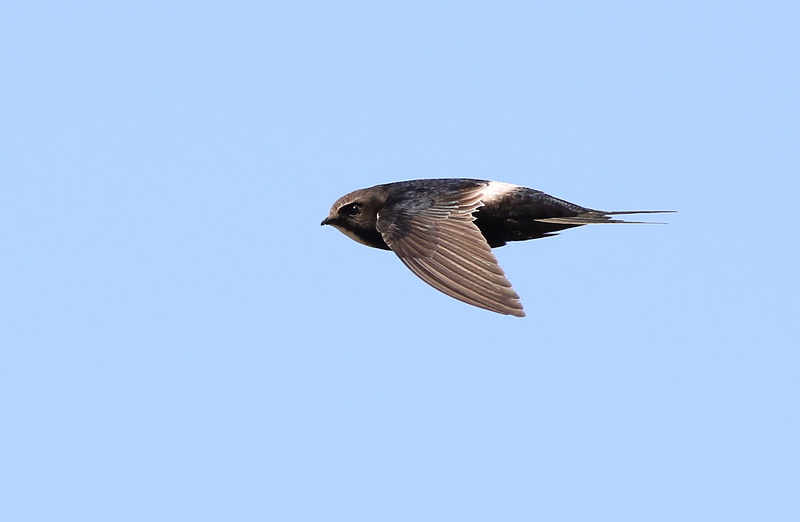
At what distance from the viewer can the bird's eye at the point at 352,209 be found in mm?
10155

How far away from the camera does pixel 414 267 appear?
8422 mm

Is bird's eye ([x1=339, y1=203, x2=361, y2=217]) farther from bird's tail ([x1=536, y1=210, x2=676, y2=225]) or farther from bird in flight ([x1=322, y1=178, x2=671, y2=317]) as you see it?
bird's tail ([x1=536, y1=210, x2=676, y2=225])

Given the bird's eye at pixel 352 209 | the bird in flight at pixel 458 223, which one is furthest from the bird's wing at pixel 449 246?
the bird's eye at pixel 352 209

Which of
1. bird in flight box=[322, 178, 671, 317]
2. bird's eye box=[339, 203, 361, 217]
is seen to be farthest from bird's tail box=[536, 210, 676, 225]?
bird's eye box=[339, 203, 361, 217]

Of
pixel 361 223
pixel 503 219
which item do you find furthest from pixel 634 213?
pixel 361 223

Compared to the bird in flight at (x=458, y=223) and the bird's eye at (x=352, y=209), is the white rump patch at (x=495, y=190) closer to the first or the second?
the bird in flight at (x=458, y=223)

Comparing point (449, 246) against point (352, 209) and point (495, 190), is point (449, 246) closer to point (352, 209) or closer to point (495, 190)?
point (495, 190)

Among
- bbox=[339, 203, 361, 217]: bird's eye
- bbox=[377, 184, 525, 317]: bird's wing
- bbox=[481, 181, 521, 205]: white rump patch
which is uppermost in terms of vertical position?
bbox=[339, 203, 361, 217]: bird's eye

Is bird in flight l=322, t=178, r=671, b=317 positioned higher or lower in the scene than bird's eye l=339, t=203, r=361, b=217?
lower

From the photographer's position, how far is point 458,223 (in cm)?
895

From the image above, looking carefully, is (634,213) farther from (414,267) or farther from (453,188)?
(414,267)

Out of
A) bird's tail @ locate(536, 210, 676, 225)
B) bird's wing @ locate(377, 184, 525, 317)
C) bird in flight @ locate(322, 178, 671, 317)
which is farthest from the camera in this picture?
bird's tail @ locate(536, 210, 676, 225)

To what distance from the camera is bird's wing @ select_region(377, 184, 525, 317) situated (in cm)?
798

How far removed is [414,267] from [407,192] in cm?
143
